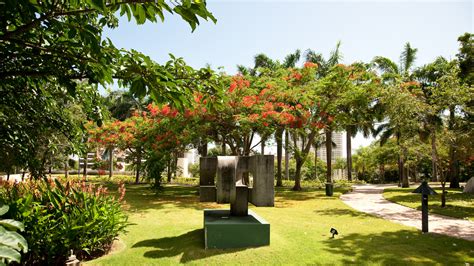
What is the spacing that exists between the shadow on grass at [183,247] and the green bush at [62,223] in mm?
997

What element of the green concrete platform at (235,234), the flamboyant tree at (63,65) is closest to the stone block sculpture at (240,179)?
the green concrete platform at (235,234)

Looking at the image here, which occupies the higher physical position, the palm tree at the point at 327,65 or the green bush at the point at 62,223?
the palm tree at the point at 327,65

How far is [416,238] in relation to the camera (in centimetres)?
862

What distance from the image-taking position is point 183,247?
7.42 meters

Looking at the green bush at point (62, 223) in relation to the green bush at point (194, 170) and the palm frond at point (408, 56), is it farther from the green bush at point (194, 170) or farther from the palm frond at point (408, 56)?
the green bush at point (194, 170)

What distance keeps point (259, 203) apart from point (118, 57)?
466 centimetres

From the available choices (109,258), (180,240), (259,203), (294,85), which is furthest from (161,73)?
(294,85)

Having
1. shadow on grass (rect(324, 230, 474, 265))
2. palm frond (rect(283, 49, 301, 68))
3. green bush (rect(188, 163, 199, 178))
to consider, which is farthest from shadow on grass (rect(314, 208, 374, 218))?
green bush (rect(188, 163, 199, 178))

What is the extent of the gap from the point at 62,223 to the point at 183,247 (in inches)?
105

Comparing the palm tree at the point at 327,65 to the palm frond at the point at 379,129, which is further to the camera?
the palm frond at the point at 379,129

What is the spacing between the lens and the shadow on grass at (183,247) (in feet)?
22.3

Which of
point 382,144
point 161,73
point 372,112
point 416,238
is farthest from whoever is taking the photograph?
point 382,144

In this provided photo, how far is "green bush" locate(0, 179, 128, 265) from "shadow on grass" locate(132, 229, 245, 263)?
1.00 metres

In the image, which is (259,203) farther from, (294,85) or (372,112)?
(372,112)
